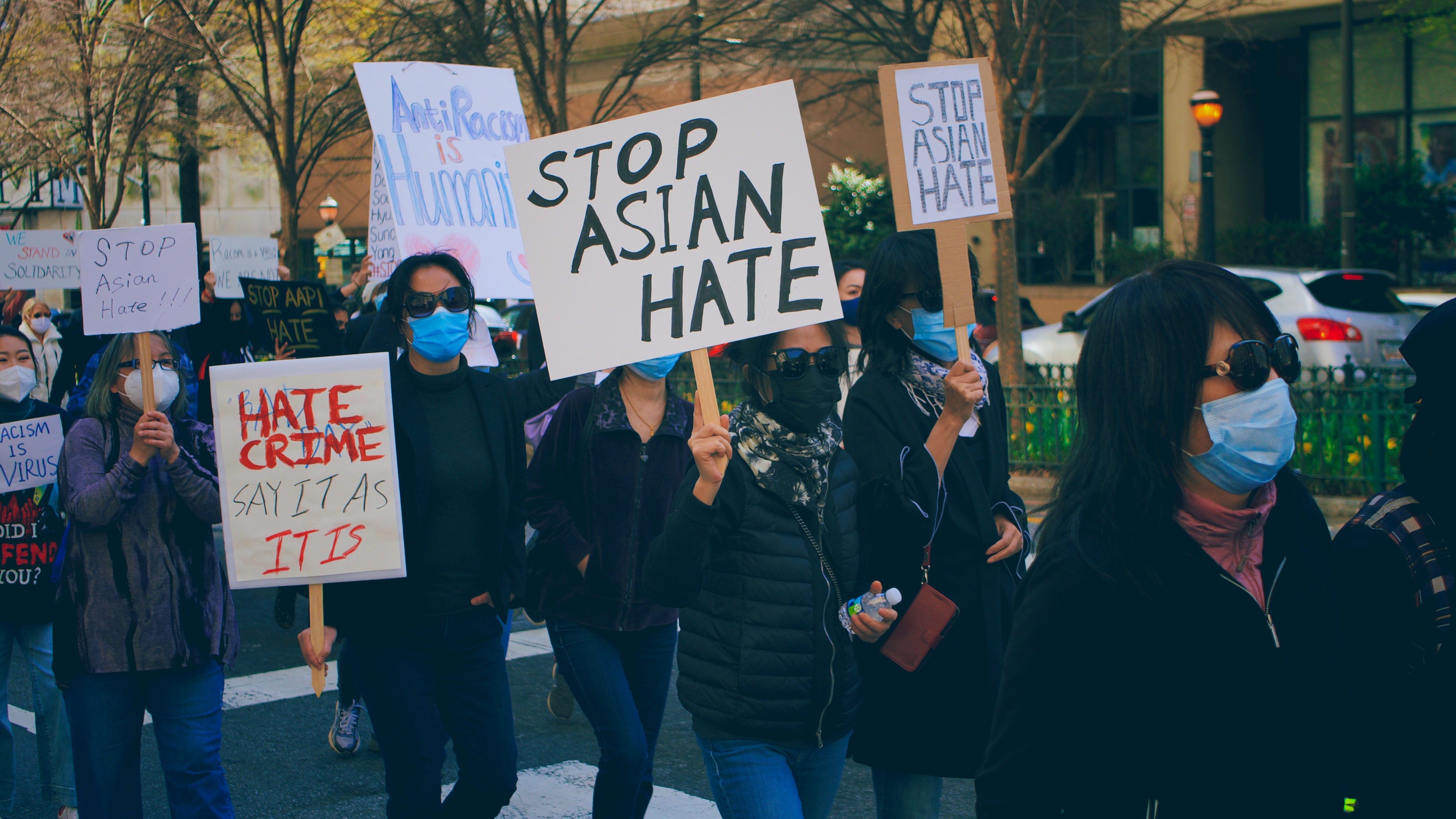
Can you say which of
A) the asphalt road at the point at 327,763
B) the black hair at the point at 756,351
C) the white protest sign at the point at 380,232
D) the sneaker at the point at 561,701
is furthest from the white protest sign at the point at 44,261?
the black hair at the point at 756,351

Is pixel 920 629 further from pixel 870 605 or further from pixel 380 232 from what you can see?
pixel 380 232

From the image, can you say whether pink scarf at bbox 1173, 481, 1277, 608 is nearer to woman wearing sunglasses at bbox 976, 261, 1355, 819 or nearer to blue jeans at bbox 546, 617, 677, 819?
woman wearing sunglasses at bbox 976, 261, 1355, 819

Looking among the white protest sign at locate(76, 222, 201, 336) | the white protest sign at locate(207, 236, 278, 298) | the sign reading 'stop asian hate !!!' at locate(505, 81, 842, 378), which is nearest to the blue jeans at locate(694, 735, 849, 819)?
the sign reading 'stop asian hate !!!' at locate(505, 81, 842, 378)

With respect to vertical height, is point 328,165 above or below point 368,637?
above

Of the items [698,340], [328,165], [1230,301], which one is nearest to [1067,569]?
[1230,301]

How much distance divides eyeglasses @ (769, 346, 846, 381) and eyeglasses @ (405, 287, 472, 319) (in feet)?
4.16

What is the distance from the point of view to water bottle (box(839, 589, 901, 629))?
3143mm

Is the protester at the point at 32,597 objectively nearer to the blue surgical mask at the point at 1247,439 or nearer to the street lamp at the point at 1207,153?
the blue surgical mask at the point at 1247,439

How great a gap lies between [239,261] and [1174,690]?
10.4 metres

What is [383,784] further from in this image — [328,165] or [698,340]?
[328,165]

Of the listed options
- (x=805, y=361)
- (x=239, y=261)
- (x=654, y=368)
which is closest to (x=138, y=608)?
(x=654, y=368)

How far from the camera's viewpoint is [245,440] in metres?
3.84

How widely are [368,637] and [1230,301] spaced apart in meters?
2.72

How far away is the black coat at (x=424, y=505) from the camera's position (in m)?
3.88
